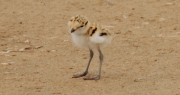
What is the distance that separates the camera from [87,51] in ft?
25.5

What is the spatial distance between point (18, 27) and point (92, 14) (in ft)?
4.86

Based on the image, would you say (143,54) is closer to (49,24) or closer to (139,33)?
(139,33)

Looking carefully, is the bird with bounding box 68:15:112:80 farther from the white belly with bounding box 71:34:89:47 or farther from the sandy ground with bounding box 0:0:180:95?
the sandy ground with bounding box 0:0:180:95

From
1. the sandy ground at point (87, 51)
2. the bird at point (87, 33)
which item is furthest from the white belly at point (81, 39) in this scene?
the sandy ground at point (87, 51)

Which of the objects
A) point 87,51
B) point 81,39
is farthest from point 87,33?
point 87,51

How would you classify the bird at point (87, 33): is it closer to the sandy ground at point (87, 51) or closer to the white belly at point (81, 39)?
the white belly at point (81, 39)

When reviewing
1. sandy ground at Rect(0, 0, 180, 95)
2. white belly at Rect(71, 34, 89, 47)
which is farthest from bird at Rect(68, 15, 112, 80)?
sandy ground at Rect(0, 0, 180, 95)

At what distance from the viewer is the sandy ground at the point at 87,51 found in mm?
6098

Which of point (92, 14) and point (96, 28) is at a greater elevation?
point (96, 28)

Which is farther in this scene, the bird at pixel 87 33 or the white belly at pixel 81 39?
the white belly at pixel 81 39

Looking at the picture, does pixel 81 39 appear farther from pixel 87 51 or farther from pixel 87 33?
pixel 87 51

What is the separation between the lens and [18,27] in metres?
9.05

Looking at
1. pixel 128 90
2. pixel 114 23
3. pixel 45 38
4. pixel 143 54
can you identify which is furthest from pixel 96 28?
pixel 114 23

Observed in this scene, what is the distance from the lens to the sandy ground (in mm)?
6098
